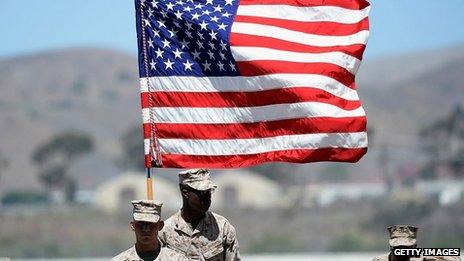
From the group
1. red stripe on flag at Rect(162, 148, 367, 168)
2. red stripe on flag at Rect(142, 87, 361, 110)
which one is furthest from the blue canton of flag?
red stripe on flag at Rect(162, 148, 367, 168)

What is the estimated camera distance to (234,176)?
162 meters

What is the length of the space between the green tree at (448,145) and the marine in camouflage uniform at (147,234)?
14425 cm

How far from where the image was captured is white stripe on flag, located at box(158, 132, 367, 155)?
51.3 feet

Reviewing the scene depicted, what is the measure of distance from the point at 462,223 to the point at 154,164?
100 metres

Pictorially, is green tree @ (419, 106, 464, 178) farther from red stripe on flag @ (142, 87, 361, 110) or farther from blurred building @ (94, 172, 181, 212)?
red stripe on flag @ (142, 87, 361, 110)

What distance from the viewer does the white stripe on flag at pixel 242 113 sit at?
15.7 m

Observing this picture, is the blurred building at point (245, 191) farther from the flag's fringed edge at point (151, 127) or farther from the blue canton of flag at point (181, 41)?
the flag's fringed edge at point (151, 127)

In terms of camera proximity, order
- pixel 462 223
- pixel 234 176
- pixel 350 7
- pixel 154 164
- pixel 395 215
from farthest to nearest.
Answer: pixel 234 176, pixel 395 215, pixel 462 223, pixel 350 7, pixel 154 164

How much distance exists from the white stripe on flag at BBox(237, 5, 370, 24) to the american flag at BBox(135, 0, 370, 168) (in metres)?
0.02

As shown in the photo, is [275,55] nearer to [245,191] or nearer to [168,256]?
[168,256]

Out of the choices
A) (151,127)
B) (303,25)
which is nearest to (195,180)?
(151,127)

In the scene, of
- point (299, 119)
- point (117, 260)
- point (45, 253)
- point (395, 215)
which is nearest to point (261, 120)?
point (299, 119)

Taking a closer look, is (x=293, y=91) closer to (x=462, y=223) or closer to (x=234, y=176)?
(x=462, y=223)

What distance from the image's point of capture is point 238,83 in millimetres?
15938
